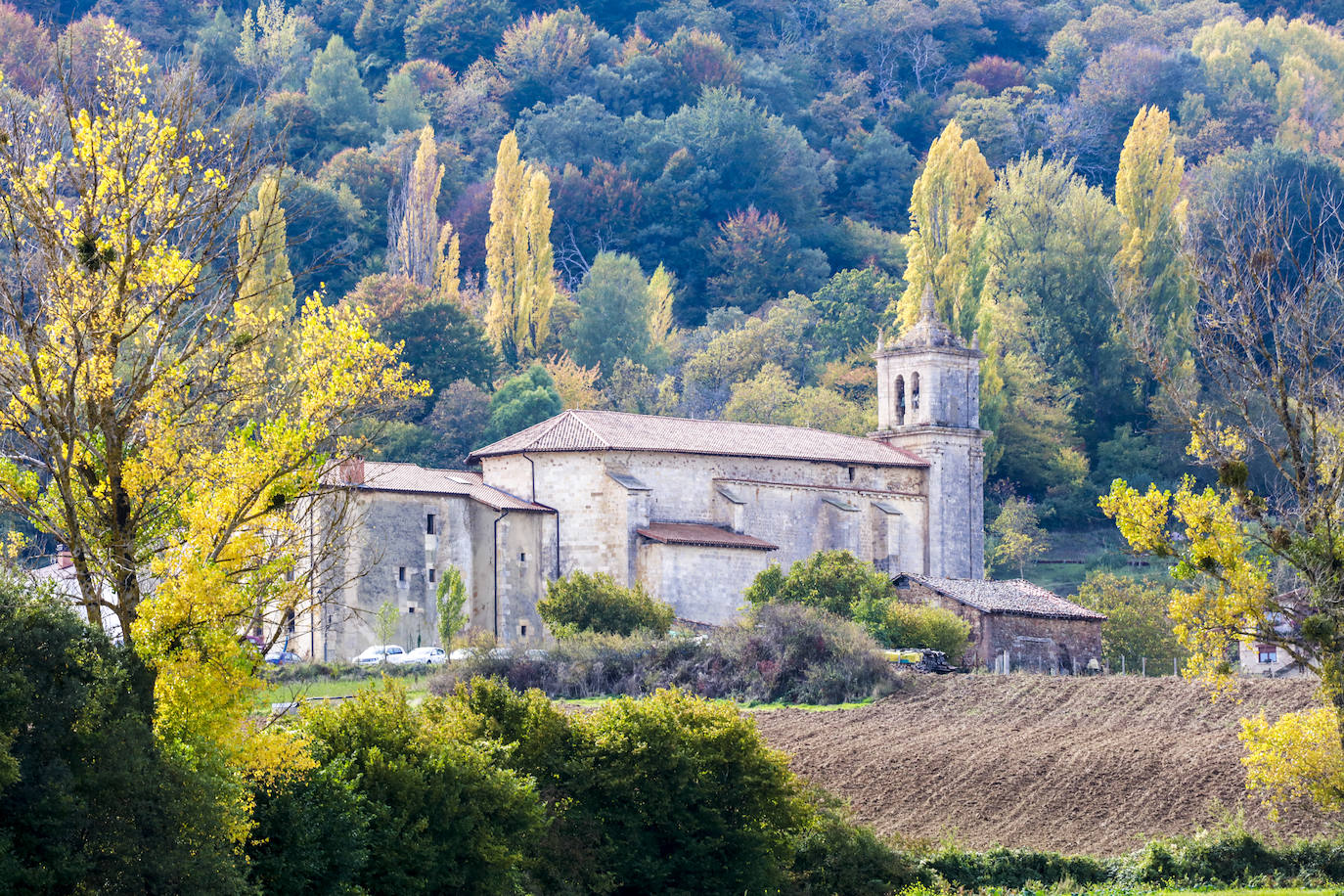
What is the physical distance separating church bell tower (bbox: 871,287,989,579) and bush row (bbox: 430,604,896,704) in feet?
45.2

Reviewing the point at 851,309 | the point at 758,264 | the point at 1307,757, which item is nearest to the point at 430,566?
the point at 1307,757

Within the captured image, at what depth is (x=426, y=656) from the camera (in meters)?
50.9

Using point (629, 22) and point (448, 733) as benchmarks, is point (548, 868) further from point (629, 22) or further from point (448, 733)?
point (629, 22)

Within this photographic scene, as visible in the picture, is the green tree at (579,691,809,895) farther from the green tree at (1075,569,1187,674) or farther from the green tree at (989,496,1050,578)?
the green tree at (989,496,1050,578)

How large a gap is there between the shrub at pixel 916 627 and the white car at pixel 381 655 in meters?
12.3

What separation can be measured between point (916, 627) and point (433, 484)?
14.6 metres

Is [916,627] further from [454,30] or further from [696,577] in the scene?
[454,30]

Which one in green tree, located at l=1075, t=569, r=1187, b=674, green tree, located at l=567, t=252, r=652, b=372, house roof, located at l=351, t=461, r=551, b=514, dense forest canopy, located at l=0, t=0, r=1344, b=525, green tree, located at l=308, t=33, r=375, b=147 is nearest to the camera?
house roof, located at l=351, t=461, r=551, b=514

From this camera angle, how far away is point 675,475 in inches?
2247

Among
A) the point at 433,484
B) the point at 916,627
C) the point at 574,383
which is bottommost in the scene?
the point at 916,627

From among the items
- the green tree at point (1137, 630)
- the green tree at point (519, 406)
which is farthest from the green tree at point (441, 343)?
the green tree at point (1137, 630)

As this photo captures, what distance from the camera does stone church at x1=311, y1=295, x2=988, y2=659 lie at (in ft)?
177

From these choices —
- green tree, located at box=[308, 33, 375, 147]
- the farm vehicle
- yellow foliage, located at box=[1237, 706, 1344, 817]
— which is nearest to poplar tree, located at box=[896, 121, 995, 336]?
the farm vehicle

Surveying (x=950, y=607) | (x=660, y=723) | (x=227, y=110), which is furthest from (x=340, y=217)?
(x=660, y=723)
